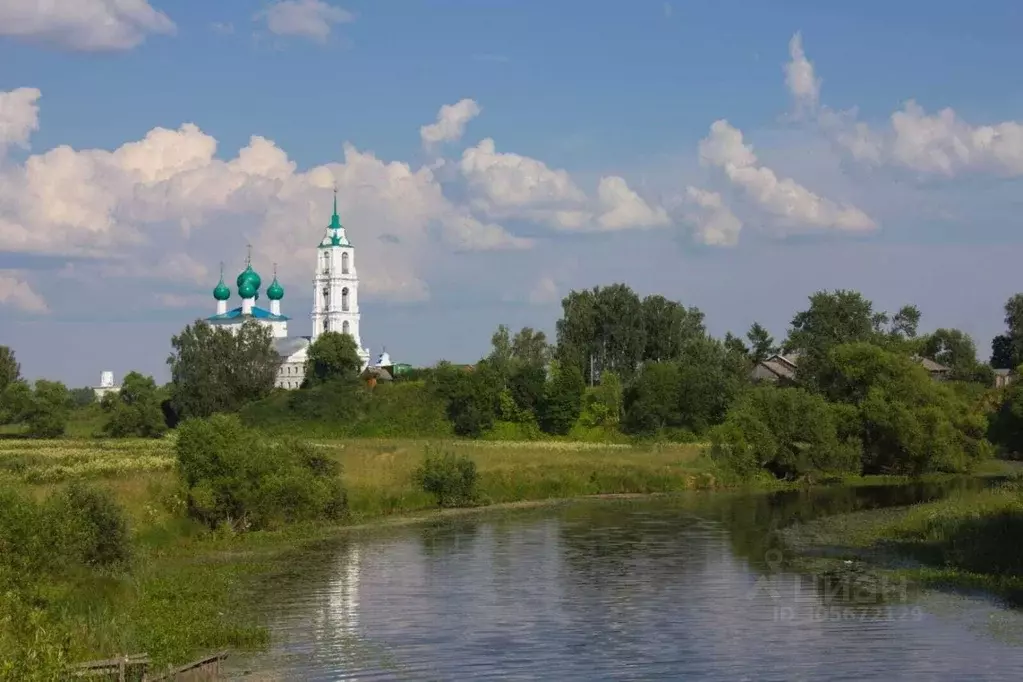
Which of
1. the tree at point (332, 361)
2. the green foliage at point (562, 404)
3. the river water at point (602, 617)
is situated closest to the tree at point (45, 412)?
the tree at point (332, 361)

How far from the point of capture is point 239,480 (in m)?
47.3

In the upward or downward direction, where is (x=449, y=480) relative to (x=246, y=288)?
downward

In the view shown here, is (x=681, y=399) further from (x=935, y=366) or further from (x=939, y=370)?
(x=939, y=370)

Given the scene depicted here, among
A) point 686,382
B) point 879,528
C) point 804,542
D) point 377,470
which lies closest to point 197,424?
point 377,470

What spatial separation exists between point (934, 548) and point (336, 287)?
4916 inches

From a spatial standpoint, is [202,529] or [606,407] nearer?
[202,529]

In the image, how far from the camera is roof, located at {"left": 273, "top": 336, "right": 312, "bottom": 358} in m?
158

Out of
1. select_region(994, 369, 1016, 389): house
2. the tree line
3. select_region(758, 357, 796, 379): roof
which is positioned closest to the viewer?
the tree line

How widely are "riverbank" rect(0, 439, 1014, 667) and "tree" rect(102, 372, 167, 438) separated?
20081 millimetres

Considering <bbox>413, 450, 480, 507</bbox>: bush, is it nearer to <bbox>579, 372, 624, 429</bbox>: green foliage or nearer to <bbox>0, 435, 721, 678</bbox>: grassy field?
<bbox>0, 435, 721, 678</bbox>: grassy field

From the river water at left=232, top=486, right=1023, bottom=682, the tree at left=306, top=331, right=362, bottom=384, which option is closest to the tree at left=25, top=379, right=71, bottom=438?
the tree at left=306, top=331, right=362, bottom=384

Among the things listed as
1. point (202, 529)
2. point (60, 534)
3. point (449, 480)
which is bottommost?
point (202, 529)

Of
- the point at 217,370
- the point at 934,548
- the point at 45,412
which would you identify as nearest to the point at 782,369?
the point at 217,370

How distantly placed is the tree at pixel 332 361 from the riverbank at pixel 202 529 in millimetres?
28618
